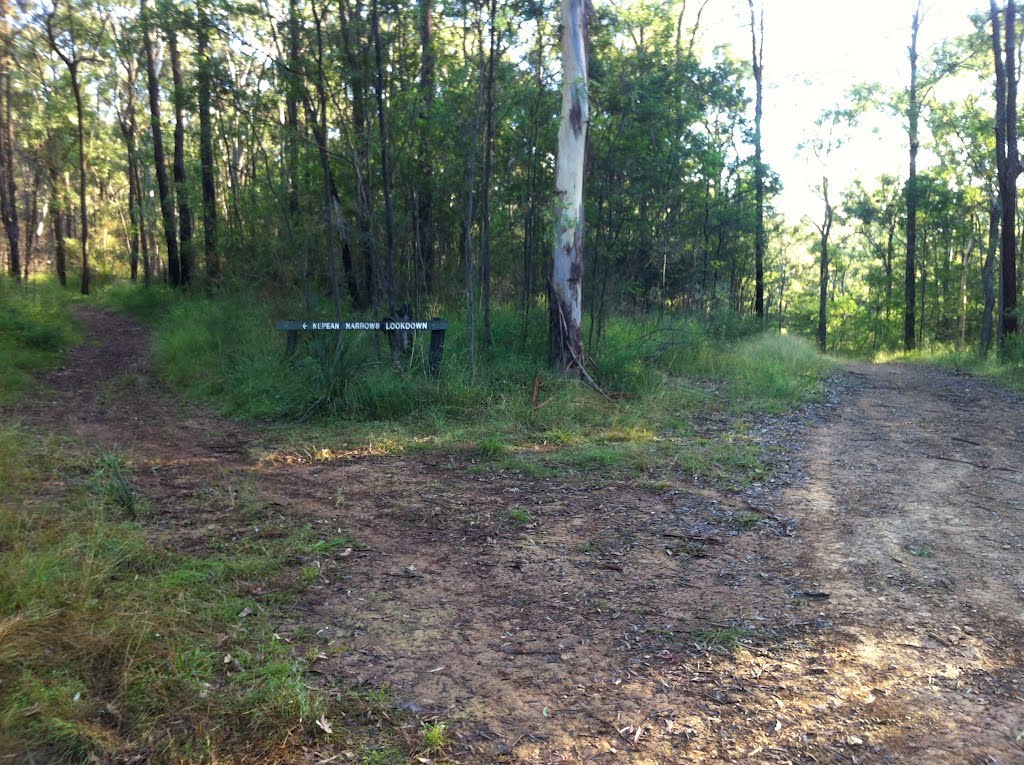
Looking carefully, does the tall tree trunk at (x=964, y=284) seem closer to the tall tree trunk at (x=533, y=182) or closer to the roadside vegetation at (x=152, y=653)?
the tall tree trunk at (x=533, y=182)

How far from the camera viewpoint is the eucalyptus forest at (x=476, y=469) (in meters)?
2.90

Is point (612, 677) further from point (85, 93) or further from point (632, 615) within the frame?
point (85, 93)

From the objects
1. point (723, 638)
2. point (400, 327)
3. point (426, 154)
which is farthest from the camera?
point (426, 154)

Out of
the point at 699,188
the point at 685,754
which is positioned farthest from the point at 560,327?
the point at 699,188

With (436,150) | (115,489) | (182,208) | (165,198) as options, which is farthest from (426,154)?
(165,198)

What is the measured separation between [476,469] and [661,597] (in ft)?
8.96

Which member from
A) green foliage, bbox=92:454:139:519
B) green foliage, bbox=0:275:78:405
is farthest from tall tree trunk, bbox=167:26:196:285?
green foliage, bbox=92:454:139:519

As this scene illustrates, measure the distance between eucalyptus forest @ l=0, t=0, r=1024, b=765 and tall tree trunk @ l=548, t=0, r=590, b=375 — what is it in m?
0.06

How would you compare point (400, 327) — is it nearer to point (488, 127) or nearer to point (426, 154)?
point (488, 127)

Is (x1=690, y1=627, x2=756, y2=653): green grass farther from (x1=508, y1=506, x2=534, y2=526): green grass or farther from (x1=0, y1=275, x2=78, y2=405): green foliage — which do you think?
(x1=0, y1=275, x2=78, y2=405): green foliage

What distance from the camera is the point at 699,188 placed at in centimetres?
1977

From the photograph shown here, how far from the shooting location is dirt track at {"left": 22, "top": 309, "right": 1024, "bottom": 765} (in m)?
2.87

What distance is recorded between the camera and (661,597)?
4.01 metres

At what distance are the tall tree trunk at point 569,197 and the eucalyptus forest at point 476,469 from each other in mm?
60
